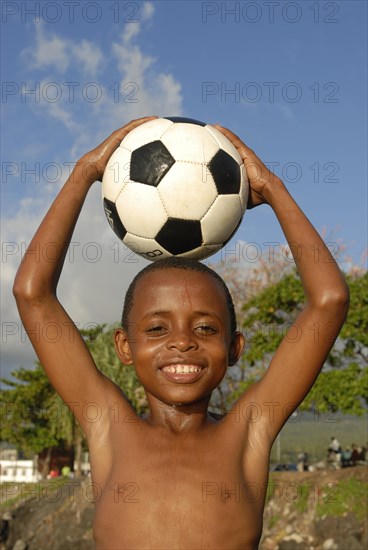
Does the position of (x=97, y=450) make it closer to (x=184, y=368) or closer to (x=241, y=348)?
(x=184, y=368)

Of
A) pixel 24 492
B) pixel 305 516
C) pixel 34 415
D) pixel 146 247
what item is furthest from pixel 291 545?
pixel 34 415

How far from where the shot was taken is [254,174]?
367 centimetres

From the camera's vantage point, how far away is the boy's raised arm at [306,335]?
3148mm

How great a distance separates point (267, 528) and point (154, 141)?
15.2 metres

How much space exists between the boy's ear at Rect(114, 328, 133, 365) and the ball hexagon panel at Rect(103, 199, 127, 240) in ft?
2.12

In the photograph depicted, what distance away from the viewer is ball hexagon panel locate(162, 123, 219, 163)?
11.9 feet

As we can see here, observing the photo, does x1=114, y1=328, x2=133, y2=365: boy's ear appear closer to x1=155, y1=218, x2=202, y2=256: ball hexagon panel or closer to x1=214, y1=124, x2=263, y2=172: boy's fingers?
x1=155, y1=218, x2=202, y2=256: ball hexagon panel

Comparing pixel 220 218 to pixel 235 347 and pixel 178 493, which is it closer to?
pixel 235 347

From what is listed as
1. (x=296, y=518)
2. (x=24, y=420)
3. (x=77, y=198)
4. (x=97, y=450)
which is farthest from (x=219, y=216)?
(x=24, y=420)

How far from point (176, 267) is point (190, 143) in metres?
0.75

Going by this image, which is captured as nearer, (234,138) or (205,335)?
(205,335)

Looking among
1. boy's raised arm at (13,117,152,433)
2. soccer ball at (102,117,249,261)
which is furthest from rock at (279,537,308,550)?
boy's raised arm at (13,117,152,433)

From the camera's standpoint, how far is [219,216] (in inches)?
142

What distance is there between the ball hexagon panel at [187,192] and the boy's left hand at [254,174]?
26 cm
